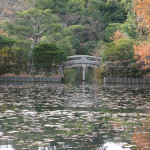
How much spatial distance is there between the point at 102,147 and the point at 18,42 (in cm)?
2575

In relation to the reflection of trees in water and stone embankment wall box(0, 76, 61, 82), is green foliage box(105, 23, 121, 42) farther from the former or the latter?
the reflection of trees in water

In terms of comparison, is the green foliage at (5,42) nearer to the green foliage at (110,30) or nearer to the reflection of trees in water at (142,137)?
the green foliage at (110,30)

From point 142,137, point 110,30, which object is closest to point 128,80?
point 142,137

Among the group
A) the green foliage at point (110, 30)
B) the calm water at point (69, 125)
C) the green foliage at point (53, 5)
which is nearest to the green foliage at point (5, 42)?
the green foliage at point (53, 5)

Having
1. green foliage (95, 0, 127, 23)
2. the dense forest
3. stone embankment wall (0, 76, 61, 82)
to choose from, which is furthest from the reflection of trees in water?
green foliage (95, 0, 127, 23)

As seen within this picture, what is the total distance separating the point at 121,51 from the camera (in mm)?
28391

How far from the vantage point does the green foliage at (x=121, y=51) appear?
28.4 meters

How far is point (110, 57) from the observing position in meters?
29.1

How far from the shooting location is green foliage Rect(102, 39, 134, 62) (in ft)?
93.0

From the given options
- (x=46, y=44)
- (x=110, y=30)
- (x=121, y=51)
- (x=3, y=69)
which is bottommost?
(x=3, y=69)

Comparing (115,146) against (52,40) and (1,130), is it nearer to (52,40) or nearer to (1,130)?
(1,130)

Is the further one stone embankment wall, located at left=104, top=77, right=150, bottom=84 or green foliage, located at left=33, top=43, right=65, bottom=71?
green foliage, located at left=33, top=43, right=65, bottom=71

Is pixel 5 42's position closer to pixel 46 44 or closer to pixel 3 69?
pixel 3 69

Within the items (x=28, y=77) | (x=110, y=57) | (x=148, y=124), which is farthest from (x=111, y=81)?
(x=148, y=124)
